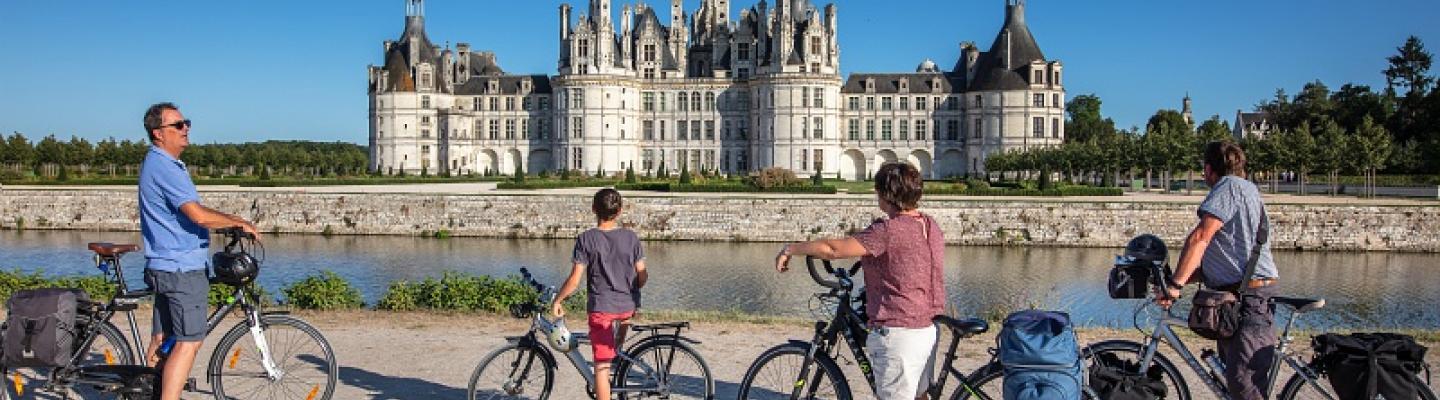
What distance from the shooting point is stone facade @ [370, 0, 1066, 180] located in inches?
2566

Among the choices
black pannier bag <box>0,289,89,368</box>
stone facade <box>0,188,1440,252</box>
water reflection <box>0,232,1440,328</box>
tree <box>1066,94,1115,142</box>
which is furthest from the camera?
tree <box>1066,94,1115,142</box>

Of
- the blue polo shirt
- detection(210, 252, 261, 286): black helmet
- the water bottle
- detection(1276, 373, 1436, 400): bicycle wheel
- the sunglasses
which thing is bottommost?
detection(1276, 373, 1436, 400): bicycle wheel

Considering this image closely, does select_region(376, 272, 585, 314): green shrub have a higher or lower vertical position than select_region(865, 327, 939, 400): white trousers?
lower

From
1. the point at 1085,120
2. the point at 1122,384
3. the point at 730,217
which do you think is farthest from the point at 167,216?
the point at 1085,120

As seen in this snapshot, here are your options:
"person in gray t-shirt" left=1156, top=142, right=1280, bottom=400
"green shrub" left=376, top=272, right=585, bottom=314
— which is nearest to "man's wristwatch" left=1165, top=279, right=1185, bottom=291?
"person in gray t-shirt" left=1156, top=142, right=1280, bottom=400

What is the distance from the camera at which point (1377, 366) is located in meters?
4.61

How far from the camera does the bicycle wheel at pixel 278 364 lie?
19.3 feet

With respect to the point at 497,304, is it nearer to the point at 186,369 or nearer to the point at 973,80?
the point at 186,369

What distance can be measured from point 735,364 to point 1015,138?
58.9m

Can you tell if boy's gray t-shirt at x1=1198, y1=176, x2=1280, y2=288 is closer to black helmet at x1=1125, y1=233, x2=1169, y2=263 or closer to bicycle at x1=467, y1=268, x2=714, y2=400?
black helmet at x1=1125, y1=233, x2=1169, y2=263

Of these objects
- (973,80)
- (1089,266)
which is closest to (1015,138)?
(973,80)

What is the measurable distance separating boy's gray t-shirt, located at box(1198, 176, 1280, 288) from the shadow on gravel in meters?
4.43

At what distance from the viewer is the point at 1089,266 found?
24359 millimetres

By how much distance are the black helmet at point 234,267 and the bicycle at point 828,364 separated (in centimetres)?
272
